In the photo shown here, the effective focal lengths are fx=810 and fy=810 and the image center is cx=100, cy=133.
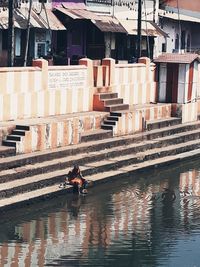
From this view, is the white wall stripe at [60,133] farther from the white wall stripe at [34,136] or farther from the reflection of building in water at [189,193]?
the reflection of building in water at [189,193]

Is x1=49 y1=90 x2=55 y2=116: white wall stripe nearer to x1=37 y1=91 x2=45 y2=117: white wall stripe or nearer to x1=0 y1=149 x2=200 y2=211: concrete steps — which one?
x1=37 y1=91 x2=45 y2=117: white wall stripe

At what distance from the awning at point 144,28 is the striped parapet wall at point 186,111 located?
5565 millimetres

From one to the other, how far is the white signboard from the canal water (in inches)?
137

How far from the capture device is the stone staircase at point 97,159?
1550 centimetres

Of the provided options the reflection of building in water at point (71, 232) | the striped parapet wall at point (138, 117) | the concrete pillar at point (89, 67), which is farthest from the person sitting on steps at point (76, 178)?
the concrete pillar at point (89, 67)

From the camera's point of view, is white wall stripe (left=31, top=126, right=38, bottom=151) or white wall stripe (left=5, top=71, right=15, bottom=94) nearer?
white wall stripe (left=31, top=126, right=38, bottom=151)

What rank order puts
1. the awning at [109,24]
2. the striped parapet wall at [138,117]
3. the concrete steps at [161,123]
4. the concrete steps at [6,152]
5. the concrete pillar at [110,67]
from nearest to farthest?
the concrete steps at [6,152] < the striped parapet wall at [138,117] < the concrete steps at [161,123] < the concrete pillar at [110,67] < the awning at [109,24]

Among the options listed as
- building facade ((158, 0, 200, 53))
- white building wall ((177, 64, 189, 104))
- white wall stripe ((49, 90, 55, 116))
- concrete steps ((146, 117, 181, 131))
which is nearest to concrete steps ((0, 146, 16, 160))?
white wall stripe ((49, 90, 55, 116))

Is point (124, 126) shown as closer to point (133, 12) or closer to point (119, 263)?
point (119, 263)

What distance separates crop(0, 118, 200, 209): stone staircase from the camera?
50.9ft

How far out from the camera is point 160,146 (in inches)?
839

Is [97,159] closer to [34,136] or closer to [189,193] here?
[34,136]

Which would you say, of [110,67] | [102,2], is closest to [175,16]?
[102,2]

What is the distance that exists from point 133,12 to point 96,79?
33.4 feet
